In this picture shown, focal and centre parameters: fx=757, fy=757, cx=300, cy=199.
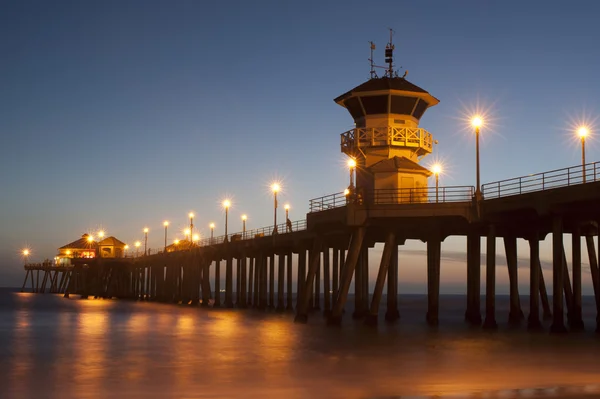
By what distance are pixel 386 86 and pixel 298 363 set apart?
23.8m

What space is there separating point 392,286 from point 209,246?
100ft

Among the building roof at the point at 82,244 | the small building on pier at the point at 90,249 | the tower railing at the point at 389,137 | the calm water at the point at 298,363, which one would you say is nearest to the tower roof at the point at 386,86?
the tower railing at the point at 389,137

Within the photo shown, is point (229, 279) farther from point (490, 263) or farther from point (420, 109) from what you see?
point (490, 263)

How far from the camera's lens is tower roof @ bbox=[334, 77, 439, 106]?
46.3 m

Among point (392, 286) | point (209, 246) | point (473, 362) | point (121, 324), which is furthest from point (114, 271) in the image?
point (473, 362)

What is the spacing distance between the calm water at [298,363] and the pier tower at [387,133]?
29.5 ft

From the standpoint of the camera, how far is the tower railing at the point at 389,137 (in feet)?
150

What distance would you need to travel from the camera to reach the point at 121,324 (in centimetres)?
5016

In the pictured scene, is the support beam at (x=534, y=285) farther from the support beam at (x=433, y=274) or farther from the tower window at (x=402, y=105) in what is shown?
the tower window at (x=402, y=105)

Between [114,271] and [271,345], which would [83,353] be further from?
[114,271]

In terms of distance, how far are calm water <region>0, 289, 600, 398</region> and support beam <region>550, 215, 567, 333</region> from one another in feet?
2.78

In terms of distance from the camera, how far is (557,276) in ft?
105

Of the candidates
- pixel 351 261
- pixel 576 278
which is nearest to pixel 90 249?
pixel 351 261

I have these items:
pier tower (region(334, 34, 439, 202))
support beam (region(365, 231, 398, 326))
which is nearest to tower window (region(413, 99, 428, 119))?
pier tower (region(334, 34, 439, 202))
